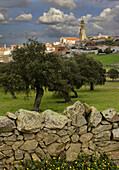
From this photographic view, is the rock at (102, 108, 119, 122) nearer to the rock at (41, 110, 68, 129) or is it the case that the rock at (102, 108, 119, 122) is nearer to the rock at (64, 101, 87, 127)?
the rock at (64, 101, 87, 127)

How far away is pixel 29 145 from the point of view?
23.0ft

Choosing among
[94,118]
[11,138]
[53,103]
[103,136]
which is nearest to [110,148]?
[103,136]

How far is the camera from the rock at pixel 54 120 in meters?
7.16

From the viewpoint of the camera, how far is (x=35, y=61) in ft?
56.6

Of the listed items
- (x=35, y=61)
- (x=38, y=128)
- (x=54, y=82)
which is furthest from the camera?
(x=54, y=82)

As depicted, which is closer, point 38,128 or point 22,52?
point 38,128

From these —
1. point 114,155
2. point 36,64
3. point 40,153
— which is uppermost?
point 36,64

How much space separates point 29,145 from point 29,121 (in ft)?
3.18

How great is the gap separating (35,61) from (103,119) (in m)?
11.0

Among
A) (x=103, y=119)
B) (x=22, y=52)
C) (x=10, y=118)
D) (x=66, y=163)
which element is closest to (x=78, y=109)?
(x=103, y=119)

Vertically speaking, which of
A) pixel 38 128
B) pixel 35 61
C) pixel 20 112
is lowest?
pixel 38 128

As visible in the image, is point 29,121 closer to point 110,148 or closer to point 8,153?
point 8,153

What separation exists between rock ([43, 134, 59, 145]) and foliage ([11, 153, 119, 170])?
71cm

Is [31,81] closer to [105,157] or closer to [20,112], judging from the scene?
[20,112]
